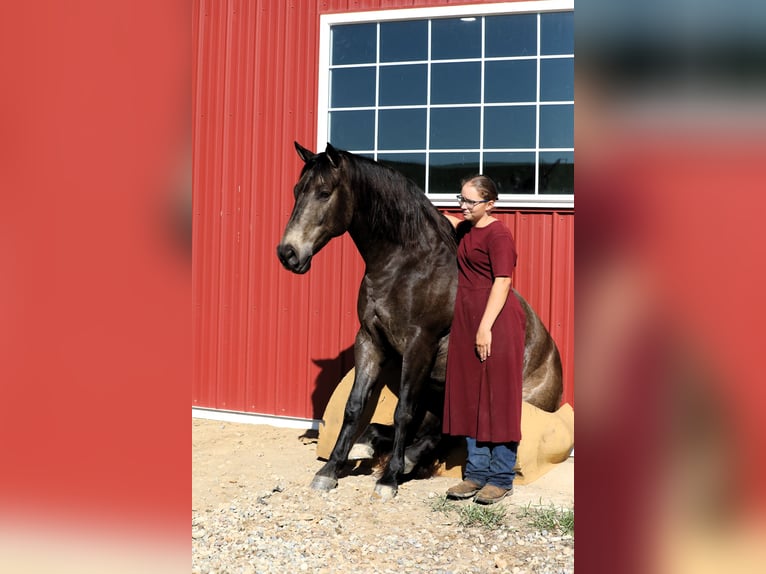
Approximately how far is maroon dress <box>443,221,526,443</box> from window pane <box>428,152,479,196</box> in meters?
1.56

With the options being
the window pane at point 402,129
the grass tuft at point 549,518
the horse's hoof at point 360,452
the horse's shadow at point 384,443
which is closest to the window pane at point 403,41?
the window pane at point 402,129

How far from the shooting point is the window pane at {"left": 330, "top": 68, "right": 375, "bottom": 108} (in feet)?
20.4

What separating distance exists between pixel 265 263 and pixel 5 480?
231 inches

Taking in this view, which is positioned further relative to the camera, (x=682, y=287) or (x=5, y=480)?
(x=5, y=480)

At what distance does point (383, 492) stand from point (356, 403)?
0.63 m

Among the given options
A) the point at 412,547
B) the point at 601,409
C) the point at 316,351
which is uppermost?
the point at 601,409

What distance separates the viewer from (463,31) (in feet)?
19.4

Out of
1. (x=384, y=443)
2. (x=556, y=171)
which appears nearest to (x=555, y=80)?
(x=556, y=171)

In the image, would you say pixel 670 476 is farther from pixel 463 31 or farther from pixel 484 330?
pixel 463 31

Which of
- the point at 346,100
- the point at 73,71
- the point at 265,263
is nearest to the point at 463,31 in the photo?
the point at 346,100

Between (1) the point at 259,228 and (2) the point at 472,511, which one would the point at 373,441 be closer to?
A: (2) the point at 472,511

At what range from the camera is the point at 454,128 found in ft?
19.6

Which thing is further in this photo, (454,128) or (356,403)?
(454,128)

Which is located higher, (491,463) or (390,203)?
(390,203)
